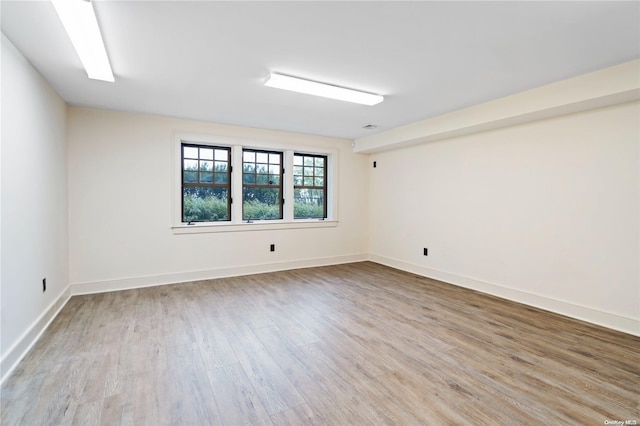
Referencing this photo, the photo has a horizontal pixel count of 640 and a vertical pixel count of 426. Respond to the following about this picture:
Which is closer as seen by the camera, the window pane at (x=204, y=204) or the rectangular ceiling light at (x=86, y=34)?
the rectangular ceiling light at (x=86, y=34)

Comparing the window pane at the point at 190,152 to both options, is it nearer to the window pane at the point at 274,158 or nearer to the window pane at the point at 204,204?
the window pane at the point at 204,204

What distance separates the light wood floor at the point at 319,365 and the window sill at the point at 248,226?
44.8 inches

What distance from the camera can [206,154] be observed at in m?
4.80

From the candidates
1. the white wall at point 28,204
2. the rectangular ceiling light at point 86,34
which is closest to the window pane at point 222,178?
the white wall at point 28,204

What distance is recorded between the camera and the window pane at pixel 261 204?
17.0 feet

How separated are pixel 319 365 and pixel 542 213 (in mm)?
3034

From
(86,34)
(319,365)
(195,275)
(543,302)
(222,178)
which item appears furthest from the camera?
(222,178)

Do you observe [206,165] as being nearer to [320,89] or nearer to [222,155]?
[222,155]

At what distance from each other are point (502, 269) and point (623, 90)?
7.24ft

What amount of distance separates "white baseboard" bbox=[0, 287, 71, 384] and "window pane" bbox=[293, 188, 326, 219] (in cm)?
347

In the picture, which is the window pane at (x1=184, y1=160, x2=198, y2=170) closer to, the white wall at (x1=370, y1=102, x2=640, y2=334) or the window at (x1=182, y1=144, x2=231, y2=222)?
the window at (x1=182, y1=144, x2=231, y2=222)

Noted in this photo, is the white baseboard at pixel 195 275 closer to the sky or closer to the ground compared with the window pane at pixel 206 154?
closer to the ground

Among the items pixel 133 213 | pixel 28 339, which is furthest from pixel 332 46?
pixel 133 213

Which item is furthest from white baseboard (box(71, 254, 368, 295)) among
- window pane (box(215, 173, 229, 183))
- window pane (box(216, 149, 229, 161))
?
window pane (box(216, 149, 229, 161))
